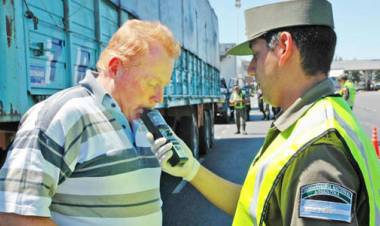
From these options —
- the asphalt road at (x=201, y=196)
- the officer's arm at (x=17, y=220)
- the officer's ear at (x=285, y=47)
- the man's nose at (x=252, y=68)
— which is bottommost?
the asphalt road at (x=201, y=196)

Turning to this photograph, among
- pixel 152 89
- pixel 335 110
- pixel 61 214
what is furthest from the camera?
pixel 152 89

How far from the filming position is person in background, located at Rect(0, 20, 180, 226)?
1.51 m

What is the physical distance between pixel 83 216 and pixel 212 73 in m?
12.4

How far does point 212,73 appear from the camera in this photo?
1398cm

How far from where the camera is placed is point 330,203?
131 centimetres

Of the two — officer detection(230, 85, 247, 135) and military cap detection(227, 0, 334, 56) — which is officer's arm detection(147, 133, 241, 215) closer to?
military cap detection(227, 0, 334, 56)

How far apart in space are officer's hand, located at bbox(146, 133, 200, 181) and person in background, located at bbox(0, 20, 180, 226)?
0.31 feet

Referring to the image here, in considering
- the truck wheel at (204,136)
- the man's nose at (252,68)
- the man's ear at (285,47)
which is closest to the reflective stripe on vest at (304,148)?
the man's ear at (285,47)

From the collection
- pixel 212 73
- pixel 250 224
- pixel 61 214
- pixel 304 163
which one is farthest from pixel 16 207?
pixel 212 73

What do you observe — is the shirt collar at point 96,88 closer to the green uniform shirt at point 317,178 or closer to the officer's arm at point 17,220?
the officer's arm at point 17,220

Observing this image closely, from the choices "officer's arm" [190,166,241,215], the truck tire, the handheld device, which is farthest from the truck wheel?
the handheld device

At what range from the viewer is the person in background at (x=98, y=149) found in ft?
4.94

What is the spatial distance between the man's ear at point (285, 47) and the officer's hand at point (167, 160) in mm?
711

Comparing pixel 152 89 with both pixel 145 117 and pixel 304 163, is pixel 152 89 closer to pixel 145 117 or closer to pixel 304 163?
pixel 145 117
